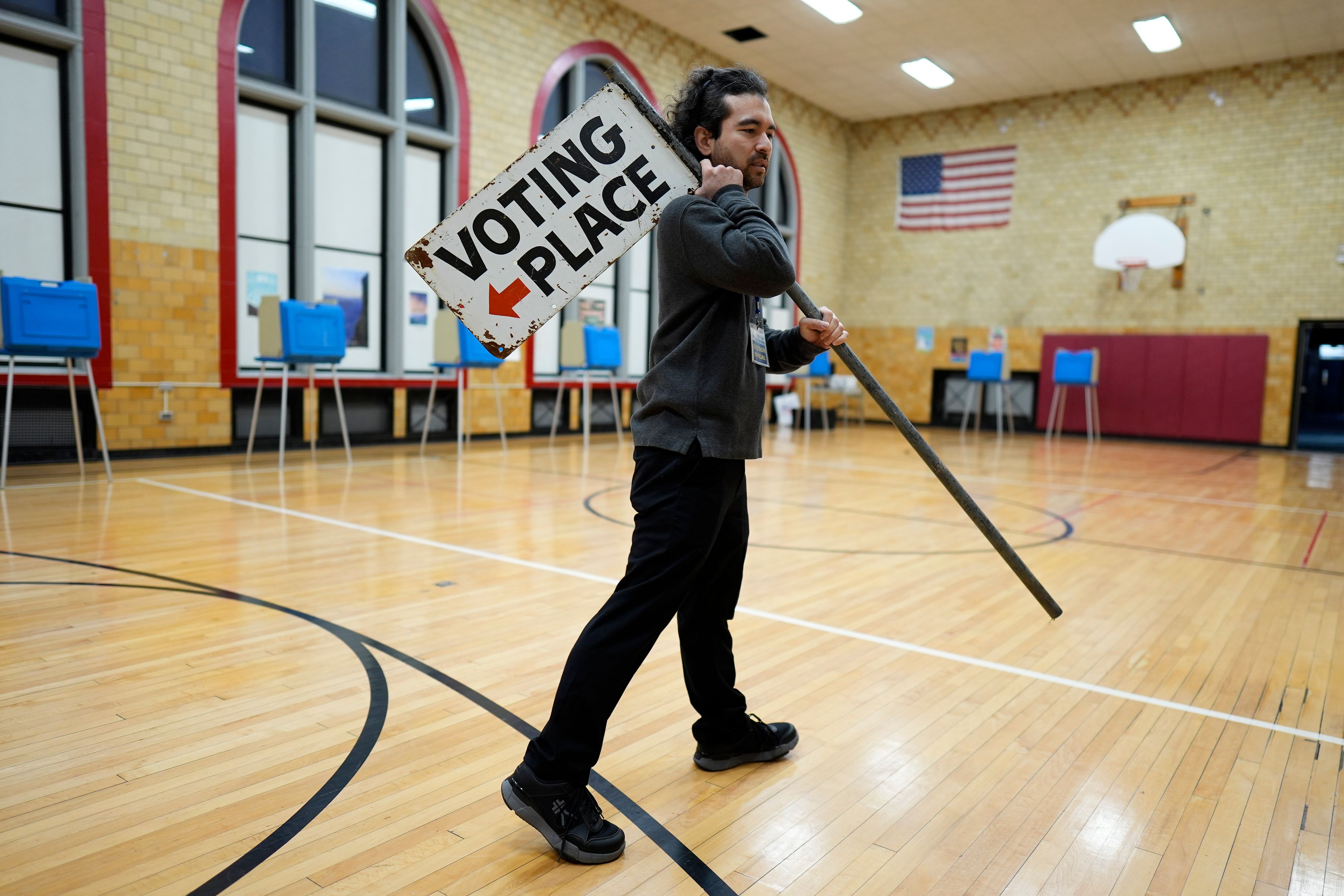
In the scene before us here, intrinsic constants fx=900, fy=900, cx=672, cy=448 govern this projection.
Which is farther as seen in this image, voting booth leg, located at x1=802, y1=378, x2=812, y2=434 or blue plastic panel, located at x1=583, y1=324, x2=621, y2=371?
voting booth leg, located at x1=802, y1=378, x2=812, y2=434

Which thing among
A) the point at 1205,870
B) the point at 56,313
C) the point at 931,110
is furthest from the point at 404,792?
the point at 931,110

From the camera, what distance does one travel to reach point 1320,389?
16078 millimetres

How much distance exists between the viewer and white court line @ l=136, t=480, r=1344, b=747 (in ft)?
7.58

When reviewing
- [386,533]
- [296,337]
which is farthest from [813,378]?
[386,533]

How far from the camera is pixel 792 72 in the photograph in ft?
40.2

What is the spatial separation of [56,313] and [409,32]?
4837 mm

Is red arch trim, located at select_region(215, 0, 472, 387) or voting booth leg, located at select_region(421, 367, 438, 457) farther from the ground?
red arch trim, located at select_region(215, 0, 472, 387)

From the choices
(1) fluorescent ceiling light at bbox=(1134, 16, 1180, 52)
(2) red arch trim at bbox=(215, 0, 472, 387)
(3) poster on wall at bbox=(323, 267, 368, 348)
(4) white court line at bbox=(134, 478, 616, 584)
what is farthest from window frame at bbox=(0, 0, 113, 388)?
(1) fluorescent ceiling light at bbox=(1134, 16, 1180, 52)

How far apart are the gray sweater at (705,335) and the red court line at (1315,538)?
392cm

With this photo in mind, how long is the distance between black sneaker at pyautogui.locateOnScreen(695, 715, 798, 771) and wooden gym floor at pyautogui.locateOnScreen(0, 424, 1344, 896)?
1.1 inches

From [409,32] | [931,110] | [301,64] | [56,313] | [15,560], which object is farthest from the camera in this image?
[931,110]

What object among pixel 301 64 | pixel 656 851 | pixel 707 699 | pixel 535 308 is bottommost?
pixel 656 851

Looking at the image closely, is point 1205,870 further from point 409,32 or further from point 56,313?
point 409,32

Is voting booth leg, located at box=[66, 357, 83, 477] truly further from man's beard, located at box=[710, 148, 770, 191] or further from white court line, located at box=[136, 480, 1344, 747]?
man's beard, located at box=[710, 148, 770, 191]
